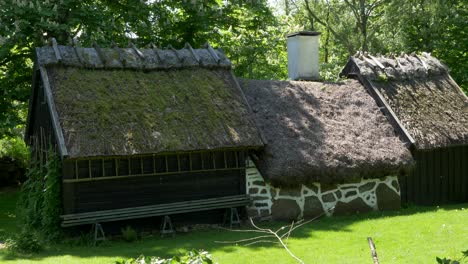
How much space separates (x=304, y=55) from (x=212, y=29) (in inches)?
126

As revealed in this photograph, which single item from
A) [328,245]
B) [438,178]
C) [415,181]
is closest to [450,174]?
[438,178]

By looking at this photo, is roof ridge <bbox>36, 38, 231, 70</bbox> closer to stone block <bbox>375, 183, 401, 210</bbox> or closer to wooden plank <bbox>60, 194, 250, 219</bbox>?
wooden plank <bbox>60, 194, 250, 219</bbox>

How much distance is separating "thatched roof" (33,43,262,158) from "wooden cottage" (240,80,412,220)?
31.5 inches

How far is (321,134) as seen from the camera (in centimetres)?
1385

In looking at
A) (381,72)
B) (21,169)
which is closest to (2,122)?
(21,169)

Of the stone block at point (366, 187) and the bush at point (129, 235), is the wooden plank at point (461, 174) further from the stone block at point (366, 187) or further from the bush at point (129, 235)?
the bush at point (129, 235)

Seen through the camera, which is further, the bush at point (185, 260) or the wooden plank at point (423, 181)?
the wooden plank at point (423, 181)

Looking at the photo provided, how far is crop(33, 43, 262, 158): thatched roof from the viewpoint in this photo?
11.3 m

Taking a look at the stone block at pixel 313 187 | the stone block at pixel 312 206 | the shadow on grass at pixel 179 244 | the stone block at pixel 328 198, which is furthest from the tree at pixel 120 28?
the stone block at pixel 328 198

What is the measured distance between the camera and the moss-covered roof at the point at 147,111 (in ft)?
36.9

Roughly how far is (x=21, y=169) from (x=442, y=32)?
663 inches

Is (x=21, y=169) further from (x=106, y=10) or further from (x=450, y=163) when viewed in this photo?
(x=450, y=163)

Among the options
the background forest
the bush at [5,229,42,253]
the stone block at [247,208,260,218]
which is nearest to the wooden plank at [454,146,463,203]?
the stone block at [247,208,260,218]

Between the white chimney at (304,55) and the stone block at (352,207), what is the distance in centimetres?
475
